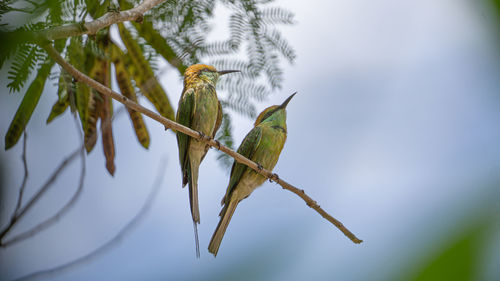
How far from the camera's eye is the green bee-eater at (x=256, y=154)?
8.30ft

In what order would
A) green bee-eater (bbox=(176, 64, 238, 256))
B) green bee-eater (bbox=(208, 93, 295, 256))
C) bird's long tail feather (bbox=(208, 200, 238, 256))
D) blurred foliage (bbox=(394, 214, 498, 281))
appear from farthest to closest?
green bee-eater (bbox=(208, 93, 295, 256)), green bee-eater (bbox=(176, 64, 238, 256)), bird's long tail feather (bbox=(208, 200, 238, 256)), blurred foliage (bbox=(394, 214, 498, 281))

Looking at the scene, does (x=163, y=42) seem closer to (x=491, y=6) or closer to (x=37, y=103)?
(x=37, y=103)

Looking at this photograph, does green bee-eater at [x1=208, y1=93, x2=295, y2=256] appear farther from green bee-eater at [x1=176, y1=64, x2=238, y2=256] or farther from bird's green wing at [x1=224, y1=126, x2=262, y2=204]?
green bee-eater at [x1=176, y1=64, x2=238, y2=256]

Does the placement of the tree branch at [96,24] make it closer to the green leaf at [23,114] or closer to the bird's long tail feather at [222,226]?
the green leaf at [23,114]

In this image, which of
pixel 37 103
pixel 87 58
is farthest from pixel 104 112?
pixel 37 103

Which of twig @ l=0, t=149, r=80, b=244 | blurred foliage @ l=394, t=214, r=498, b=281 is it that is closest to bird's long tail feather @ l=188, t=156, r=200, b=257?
twig @ l=0, t=149, r=80, b=244

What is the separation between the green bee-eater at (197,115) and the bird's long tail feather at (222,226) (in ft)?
0.77

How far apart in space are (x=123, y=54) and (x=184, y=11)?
669 millimetres

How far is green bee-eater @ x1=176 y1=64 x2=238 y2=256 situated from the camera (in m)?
2.40

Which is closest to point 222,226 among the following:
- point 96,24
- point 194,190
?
point 194,190

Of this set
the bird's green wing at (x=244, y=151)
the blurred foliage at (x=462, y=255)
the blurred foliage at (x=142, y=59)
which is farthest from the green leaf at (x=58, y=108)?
the blurred foliage at (x=462, y=255)

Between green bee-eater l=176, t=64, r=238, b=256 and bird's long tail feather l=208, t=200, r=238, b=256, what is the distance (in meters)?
0.23

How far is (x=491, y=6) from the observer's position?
0.19 m

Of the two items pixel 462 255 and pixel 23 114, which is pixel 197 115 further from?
pixel 462 255
